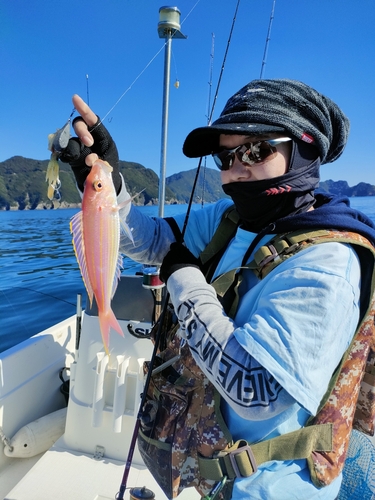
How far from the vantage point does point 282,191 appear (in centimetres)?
150

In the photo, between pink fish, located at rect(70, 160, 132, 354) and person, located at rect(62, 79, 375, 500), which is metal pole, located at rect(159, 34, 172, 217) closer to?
person, located at rect(62, 79, 375, 500)

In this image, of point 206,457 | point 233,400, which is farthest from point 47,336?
point 233,400

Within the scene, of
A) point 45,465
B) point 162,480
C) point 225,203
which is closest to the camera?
point 162,480

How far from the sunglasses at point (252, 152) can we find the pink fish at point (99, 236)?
1.85ft

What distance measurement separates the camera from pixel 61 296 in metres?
8.05

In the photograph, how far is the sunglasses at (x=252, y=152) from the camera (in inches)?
58.3

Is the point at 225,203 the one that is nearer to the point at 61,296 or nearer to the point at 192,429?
the point at 192,429

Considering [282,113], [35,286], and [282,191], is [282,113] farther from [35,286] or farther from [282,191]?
[35,286]

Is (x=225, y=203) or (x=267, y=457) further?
(x=225, y=203)

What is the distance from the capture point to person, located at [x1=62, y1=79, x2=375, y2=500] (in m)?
1.14

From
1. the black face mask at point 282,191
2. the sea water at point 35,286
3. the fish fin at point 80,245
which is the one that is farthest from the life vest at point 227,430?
the sea water at point 35,286

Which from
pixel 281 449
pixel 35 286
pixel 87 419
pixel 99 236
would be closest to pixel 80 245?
pixel 99 236

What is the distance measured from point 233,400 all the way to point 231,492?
0.53 metres

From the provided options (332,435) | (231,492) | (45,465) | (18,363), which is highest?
(332,435)
